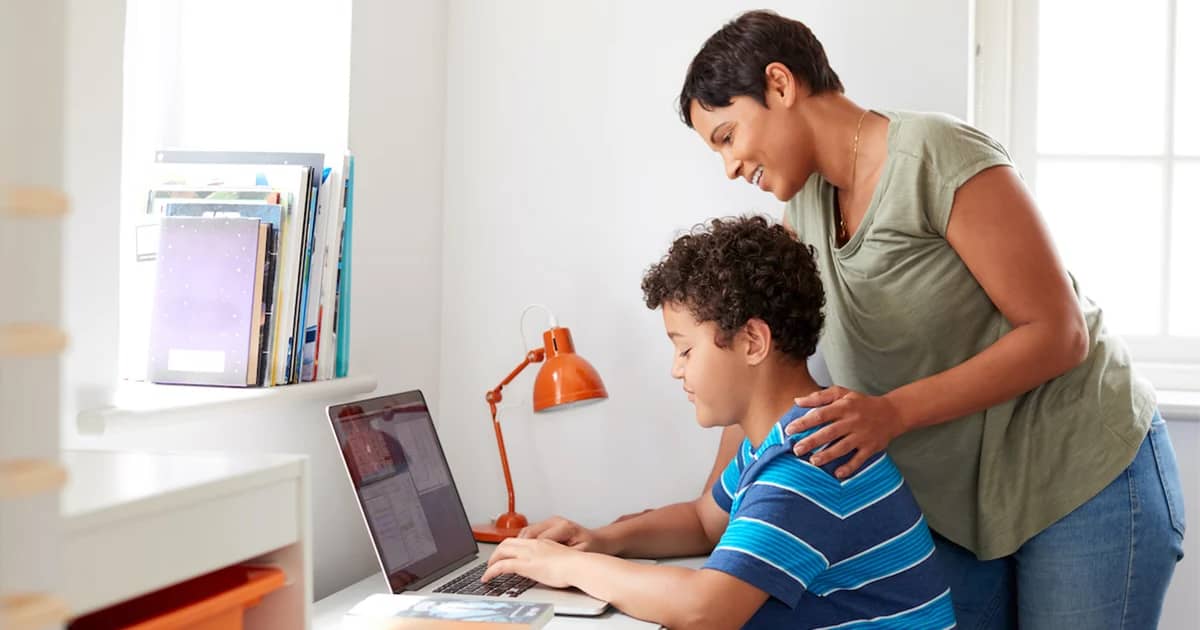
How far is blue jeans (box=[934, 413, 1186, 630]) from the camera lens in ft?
4.98

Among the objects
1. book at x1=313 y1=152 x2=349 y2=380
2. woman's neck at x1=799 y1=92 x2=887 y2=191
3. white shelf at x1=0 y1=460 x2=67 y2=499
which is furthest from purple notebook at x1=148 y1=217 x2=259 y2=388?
white shelf at x1=0 y1=460 x2=67 y2=499

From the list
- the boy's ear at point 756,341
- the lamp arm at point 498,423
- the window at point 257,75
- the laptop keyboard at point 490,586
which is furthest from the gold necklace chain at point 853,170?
the window at point 257,75

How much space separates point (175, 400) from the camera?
137 cm

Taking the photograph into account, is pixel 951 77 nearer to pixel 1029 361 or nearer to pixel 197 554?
pixel 1029 361

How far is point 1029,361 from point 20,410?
1207 millimetres

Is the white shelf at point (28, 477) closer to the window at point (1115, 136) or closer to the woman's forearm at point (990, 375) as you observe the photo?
the woman's forearm at point (990, 375)

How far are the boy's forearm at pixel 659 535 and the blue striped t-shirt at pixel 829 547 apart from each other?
13.7 inches

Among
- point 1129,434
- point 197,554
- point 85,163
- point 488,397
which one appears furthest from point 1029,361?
point 85,163

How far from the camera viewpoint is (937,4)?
192cm

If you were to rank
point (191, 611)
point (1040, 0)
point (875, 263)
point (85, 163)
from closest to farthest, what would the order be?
point (191, 611) → point (85, 163) → point (875, 263) → point (1040, 0)

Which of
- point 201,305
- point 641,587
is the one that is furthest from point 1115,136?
point 201,305

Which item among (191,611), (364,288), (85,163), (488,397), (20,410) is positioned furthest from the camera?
(488,397)

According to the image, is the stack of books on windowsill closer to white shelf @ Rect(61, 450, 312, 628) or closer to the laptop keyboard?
the laptop keyboard

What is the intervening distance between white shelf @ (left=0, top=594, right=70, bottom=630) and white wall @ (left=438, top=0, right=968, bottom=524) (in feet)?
4.86
